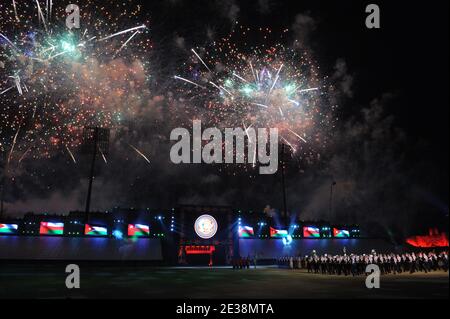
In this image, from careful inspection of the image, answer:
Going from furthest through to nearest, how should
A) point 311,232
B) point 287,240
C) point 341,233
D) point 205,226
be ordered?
point 341,233
point 311,232
point 287,240
point 205,226

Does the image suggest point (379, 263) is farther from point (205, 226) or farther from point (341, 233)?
point (341, 233)

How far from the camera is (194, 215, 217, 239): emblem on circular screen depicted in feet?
157

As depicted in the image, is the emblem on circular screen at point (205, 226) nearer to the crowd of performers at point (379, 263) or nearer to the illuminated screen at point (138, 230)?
the illuminated screen at point (138, 230)

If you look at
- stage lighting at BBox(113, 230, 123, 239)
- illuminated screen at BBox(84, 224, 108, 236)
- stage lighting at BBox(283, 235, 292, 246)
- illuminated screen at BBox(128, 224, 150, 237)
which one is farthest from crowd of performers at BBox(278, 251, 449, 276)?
illuminated screen at BBox(84, 224, 108, 236)

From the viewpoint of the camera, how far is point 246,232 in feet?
167

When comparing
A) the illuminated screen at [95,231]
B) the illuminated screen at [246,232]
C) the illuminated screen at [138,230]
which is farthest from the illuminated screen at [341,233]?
the illuminated screen at [95,231]

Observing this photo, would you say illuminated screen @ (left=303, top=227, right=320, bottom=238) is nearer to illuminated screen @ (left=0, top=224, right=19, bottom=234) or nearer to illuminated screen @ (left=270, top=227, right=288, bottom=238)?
illuminated screen @ (left=270, top=227, right=288, bottom=238)

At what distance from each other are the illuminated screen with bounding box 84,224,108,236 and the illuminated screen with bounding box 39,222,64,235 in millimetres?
2519

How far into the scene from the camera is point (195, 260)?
159ft

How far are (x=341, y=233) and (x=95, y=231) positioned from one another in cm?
3417

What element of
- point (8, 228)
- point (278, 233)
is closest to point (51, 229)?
point (8, 228)

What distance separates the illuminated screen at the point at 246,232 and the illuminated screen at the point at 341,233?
13532 mm
